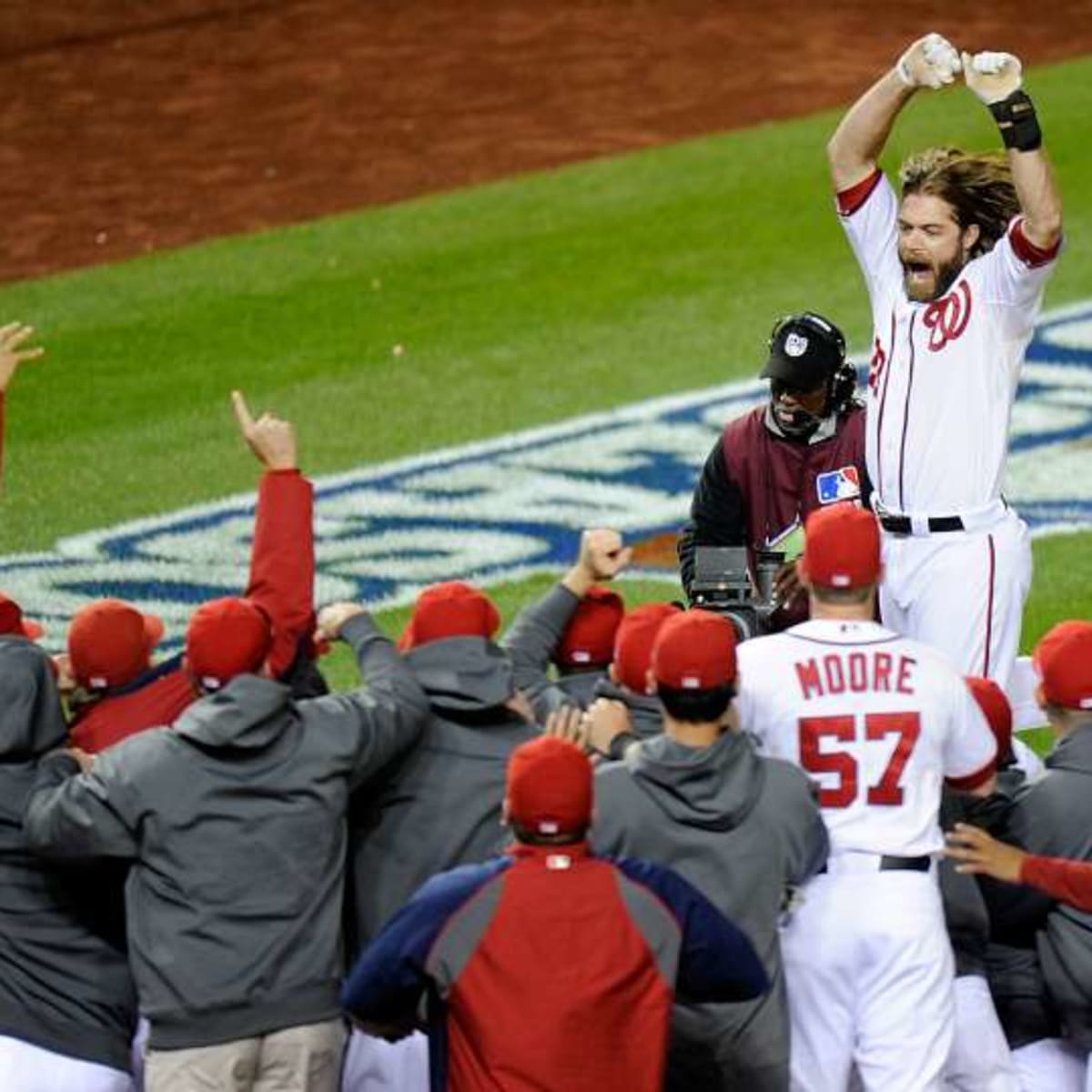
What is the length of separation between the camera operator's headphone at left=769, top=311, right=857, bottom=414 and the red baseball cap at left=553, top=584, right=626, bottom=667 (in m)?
1.38

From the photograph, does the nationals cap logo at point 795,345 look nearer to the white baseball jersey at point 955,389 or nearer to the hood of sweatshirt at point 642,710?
the white baseball jersey at point 955,389

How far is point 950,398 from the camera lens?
766 centimetres

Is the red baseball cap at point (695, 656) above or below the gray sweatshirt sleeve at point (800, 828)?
above

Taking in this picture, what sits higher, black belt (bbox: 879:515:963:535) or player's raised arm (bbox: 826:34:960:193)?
player's raised arm (bbox: 826:34:960:193)

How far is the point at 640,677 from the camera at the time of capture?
660 centimetres

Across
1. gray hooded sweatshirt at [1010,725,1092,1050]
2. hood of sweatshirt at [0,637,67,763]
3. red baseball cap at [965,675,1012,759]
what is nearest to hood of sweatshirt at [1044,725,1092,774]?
gray hooded sweatshirt at [1010,725,1092,1050]

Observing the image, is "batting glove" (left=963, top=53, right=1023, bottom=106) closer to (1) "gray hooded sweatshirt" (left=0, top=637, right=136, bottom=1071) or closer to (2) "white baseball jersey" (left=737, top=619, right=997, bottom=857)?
(2) "white baseball jersey" (left=737, top=619, right=997, bottom=857)

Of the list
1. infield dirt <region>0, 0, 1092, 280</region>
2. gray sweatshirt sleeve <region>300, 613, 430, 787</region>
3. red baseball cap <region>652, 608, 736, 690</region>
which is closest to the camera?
red baseball cap <region>652, 608, 736, 690</region>

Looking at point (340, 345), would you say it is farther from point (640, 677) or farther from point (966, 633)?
point (640, 677)

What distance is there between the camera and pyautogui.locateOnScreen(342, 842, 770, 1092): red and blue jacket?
5.71 meters

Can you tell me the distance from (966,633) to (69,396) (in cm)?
682

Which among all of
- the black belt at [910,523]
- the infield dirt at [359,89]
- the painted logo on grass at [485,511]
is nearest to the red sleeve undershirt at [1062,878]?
the black belt at [910,523]

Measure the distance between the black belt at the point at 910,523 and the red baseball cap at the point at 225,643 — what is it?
2.02 m

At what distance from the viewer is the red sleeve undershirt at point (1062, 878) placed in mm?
6402
